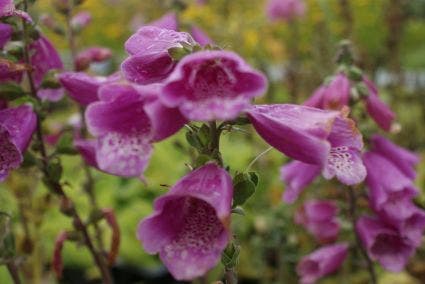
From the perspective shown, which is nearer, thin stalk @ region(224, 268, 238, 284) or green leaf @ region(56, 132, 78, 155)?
thin stalk @ region(224, 268, 238, 284)

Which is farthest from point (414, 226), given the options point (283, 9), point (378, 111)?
point (283, 9)

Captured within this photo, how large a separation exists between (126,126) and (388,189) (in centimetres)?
65

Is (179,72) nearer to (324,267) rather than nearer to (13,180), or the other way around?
(324,267)

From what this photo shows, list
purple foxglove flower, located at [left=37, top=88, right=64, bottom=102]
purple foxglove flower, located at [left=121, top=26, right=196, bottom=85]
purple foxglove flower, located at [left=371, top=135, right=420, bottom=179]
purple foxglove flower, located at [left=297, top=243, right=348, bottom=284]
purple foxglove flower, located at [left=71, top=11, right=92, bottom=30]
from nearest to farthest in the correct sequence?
1. purple foxglove flower, located at [left=121, top=26, right=196, bottom=85]
2. purple foxglove flower, located at [left=37, top=88, right=64, bottom=102]
3. purple foxglove flower, located at [left=371, top=135, right=420, bottom=179]
4. purple foxglove flower, located at [left=297, top=243, right=348, bottom=284]
5. purple foxglove flower, located at [left=71, top=11, right=92, bottom=30]

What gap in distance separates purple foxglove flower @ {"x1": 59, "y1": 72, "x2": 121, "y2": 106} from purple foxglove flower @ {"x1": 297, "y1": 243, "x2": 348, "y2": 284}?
26.3 inches

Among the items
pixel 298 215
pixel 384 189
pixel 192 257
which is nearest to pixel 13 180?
pixel 298 215

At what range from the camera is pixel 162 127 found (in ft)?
2.23

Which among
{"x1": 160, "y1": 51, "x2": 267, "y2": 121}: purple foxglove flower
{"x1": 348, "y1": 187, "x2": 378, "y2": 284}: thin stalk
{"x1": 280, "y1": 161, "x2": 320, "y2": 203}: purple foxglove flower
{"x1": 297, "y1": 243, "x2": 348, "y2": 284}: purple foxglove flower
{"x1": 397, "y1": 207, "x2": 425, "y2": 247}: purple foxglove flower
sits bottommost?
{"x1": 297, "y1": 243, "x2": 348, "y2": 284}: purple foxglove flower

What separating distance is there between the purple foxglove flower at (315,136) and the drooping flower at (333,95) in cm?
40

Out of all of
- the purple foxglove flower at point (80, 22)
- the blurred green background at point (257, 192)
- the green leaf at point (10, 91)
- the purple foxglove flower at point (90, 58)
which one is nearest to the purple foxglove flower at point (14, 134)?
the green leaf at point (10, 91)

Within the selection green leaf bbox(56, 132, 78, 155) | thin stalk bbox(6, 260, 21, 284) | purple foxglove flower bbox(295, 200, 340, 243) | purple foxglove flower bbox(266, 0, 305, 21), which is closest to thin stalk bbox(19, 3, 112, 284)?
green leaf bbox(56, 132, 78, 155)

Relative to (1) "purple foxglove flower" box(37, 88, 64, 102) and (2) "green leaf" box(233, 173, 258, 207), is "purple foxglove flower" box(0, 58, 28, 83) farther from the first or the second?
(2) "green leaf" box(233, 173, 258, 207)

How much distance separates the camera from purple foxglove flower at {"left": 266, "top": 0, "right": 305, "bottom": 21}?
406 cm

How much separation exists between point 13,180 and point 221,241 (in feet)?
3.37
